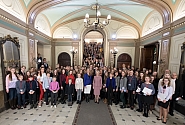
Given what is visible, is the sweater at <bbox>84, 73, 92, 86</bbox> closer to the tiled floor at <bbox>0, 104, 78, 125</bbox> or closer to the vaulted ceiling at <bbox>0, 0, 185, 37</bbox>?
the tiled floor at <bbox>0, 104, 78, 125</bbox>

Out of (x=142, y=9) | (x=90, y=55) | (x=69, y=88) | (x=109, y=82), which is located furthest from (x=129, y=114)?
(x=90, y=55)

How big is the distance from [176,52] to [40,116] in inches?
247

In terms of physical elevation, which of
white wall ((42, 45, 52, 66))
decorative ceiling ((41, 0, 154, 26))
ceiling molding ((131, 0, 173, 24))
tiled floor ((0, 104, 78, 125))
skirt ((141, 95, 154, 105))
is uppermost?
decorative ceiling ((41, 0, 154, 26))

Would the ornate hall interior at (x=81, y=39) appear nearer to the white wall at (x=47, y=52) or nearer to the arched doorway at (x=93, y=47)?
the white wall at (x=47, y=52)

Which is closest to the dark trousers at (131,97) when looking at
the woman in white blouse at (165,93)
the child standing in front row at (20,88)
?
the woman in white blouse at (165,93)

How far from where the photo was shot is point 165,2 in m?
4.87

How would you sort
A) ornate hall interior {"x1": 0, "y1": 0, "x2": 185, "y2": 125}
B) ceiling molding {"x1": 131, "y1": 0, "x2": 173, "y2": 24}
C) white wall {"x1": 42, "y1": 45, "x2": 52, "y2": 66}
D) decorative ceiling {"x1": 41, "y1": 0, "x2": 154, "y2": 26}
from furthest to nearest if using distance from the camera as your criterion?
1. white wall {"x1": 42, "y1": 45, "x2": 52, "y2": 66}
2. decorative ceiling {"x1": 41, "y1": 0, "x2": 154, "y2": 26}
3. ceiling molding {"x1": 131, "y1": 0, "x2": 173, "y2": 24}
4. ornate hall interior {"x1": 0, "y1": 0, "x2": 185, "y2": 125}

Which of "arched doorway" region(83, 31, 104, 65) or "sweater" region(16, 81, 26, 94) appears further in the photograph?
"arched doorway" region(83, 31, 104, 65)

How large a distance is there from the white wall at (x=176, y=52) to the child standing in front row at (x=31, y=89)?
20.2 feet

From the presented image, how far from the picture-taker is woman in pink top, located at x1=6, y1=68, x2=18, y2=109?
3.59 metres

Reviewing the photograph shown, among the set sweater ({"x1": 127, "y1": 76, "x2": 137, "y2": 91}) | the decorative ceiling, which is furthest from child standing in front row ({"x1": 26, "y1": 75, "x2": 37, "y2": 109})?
the decorative ceiling

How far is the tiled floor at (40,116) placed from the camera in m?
3.06

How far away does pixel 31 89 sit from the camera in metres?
3.85

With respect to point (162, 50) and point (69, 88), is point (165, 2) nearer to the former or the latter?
point (162, 50)
